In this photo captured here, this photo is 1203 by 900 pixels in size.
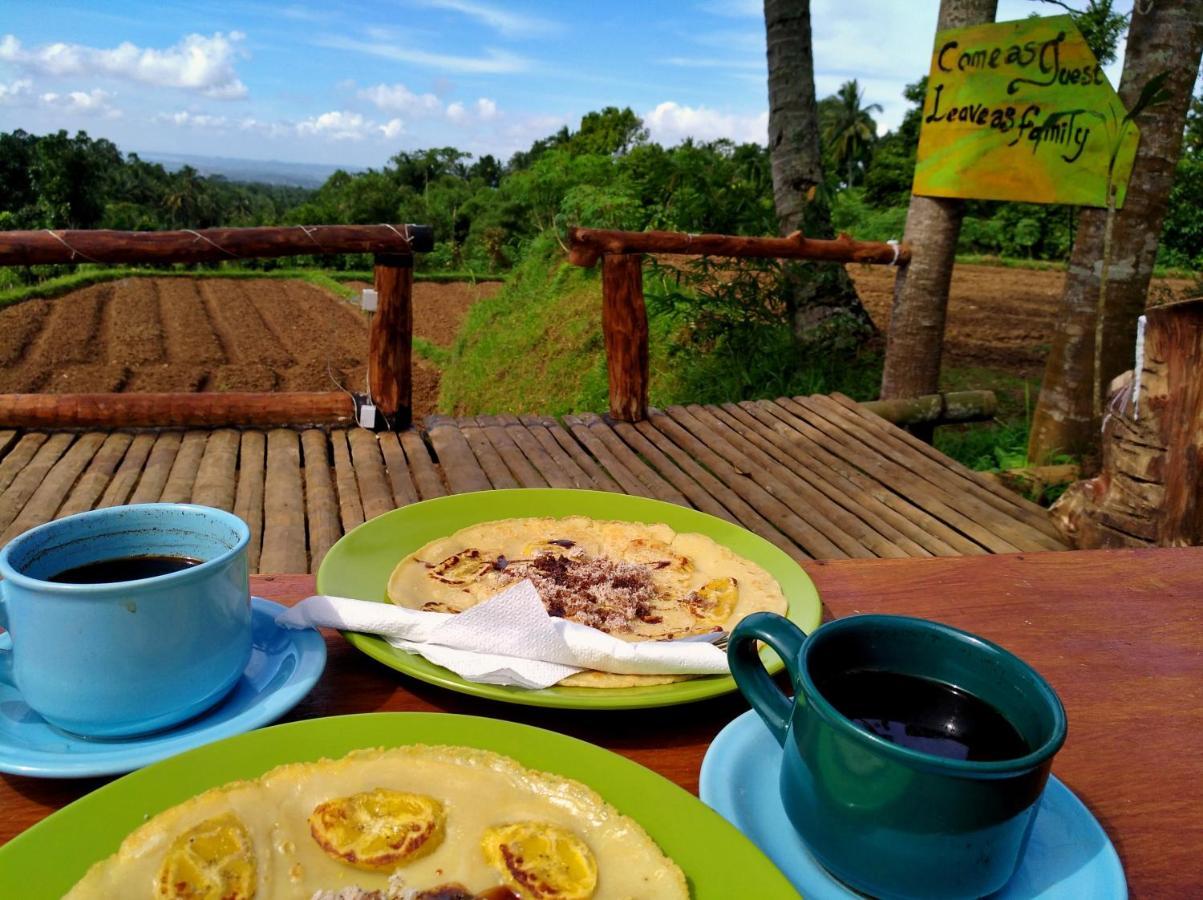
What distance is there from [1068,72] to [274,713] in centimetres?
427

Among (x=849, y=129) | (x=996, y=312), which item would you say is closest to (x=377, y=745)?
(x=996, y=312)

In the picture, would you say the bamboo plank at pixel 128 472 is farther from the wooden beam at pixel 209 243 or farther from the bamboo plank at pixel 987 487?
the bamboo plank at pixel 987 487

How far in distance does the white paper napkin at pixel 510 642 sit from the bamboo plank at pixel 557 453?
189cm

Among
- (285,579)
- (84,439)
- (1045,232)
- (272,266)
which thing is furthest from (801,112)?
(272,266)

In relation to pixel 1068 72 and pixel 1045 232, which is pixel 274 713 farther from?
pixel 1045 232

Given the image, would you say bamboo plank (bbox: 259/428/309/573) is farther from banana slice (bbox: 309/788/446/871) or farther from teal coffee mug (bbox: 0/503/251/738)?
banana slice (bbox: 309/788/446/871)

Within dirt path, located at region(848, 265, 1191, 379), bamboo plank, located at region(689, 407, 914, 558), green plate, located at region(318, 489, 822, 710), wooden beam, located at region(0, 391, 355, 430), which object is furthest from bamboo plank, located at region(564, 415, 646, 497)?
dirt path, located at region(848, 265, 1191, 379)

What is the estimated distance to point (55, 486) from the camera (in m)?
2.87

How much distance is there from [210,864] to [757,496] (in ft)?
8.24

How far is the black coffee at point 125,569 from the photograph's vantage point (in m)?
0.84

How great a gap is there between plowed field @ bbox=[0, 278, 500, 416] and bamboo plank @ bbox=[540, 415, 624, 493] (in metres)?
7.34

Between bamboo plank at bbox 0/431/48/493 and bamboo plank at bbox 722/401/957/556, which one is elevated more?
bamboo plank at bbox 722/401/957/556

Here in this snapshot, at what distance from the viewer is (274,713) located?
0.80 meters

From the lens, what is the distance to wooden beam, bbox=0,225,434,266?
130 inches
